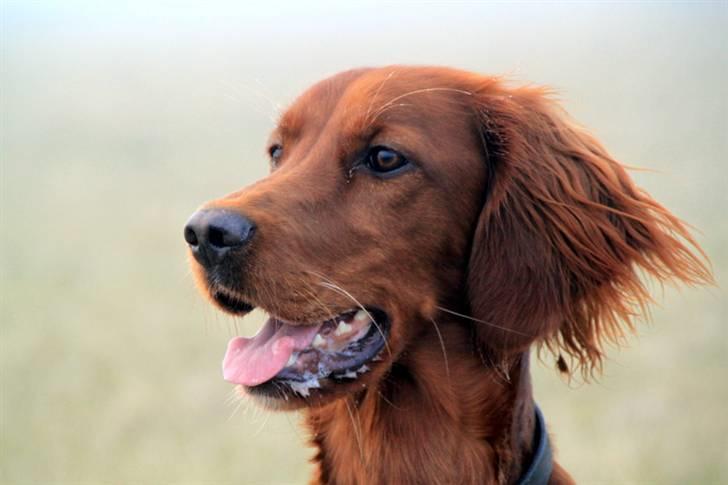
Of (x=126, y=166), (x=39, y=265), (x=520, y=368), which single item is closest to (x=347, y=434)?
(x=520, y=368)

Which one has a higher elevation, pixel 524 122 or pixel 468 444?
pixel 524 122

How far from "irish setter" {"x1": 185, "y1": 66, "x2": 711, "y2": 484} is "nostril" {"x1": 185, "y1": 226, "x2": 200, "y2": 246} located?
6 centimetres

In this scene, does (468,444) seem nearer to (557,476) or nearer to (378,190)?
(557,476)

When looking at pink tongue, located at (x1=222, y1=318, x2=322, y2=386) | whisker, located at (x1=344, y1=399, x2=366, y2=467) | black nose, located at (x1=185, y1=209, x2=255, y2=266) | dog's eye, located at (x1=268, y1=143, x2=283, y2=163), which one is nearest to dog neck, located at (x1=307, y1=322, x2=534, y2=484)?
whisker, located at (x1=344, y1=399, x2=366, y2=467)

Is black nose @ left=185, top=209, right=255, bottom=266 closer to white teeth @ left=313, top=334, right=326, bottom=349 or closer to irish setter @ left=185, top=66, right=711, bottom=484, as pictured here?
irish setter @ left=185, top=66, right=711, bottom=484

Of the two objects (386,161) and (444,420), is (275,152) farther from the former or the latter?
(444,420)

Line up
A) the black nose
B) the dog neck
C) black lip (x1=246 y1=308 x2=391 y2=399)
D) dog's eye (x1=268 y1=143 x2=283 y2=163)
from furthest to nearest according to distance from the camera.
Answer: dog's eye (x1=268 y1=143 x2=283 y2=163), the dog neck, black lip (x1=246 y1=308 x2=391 y2=399), the black nose

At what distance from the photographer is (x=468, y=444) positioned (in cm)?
280

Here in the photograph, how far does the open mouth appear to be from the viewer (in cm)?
259

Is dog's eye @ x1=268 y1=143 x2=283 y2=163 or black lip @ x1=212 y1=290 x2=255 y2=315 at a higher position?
dog's eye @ x1=268 y1=143 x2=283 y2=163

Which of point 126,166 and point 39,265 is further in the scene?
point 126,166

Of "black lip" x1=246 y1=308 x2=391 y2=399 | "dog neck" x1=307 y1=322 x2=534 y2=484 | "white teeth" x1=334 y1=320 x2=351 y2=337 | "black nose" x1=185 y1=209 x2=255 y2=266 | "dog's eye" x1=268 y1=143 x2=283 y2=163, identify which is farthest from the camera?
"dog's eye" x1=268 y1=143 x2=283 y2=163

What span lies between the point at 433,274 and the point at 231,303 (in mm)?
626

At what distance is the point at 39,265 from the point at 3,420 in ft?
13.3
